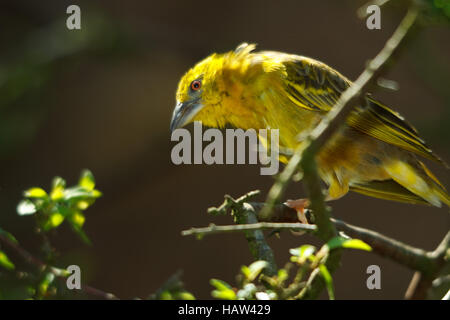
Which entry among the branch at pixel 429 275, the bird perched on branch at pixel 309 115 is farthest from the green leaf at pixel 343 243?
the bird perched on branch at pixel 309 115

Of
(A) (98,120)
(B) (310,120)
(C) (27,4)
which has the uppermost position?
(C) (27,4)

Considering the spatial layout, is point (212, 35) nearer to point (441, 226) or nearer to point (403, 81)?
point (403, 81)

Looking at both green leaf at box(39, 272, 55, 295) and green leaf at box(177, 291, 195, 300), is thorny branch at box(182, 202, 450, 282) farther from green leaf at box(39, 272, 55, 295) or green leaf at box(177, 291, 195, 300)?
green leaf at box(39, 272, 55, 295)

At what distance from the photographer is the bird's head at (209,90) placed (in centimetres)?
340

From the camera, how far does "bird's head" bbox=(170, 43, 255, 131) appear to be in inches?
134

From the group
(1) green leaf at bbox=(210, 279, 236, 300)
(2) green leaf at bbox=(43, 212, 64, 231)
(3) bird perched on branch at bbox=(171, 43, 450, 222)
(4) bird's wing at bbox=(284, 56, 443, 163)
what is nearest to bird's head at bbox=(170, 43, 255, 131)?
(3) bird perched on branch at bbox=(171, 43, 450, 222)

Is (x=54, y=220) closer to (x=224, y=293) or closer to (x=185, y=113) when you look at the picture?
(x=224, y=293)

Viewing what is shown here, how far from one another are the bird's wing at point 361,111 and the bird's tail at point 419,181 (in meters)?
0.15

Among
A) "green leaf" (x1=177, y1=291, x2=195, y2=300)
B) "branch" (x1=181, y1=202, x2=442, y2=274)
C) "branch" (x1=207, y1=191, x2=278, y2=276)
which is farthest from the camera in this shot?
"branch" (x1=207, y1=191, x2=278, y2=276)

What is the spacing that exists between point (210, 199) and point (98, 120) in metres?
1.45

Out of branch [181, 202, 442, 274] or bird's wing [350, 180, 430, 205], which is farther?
bird's wing [350, 180, 430, 205]

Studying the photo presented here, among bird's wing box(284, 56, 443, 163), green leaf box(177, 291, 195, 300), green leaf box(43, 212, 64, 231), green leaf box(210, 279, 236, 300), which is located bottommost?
green leaf box(177, 291, 195, 300)

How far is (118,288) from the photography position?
6.47 m
